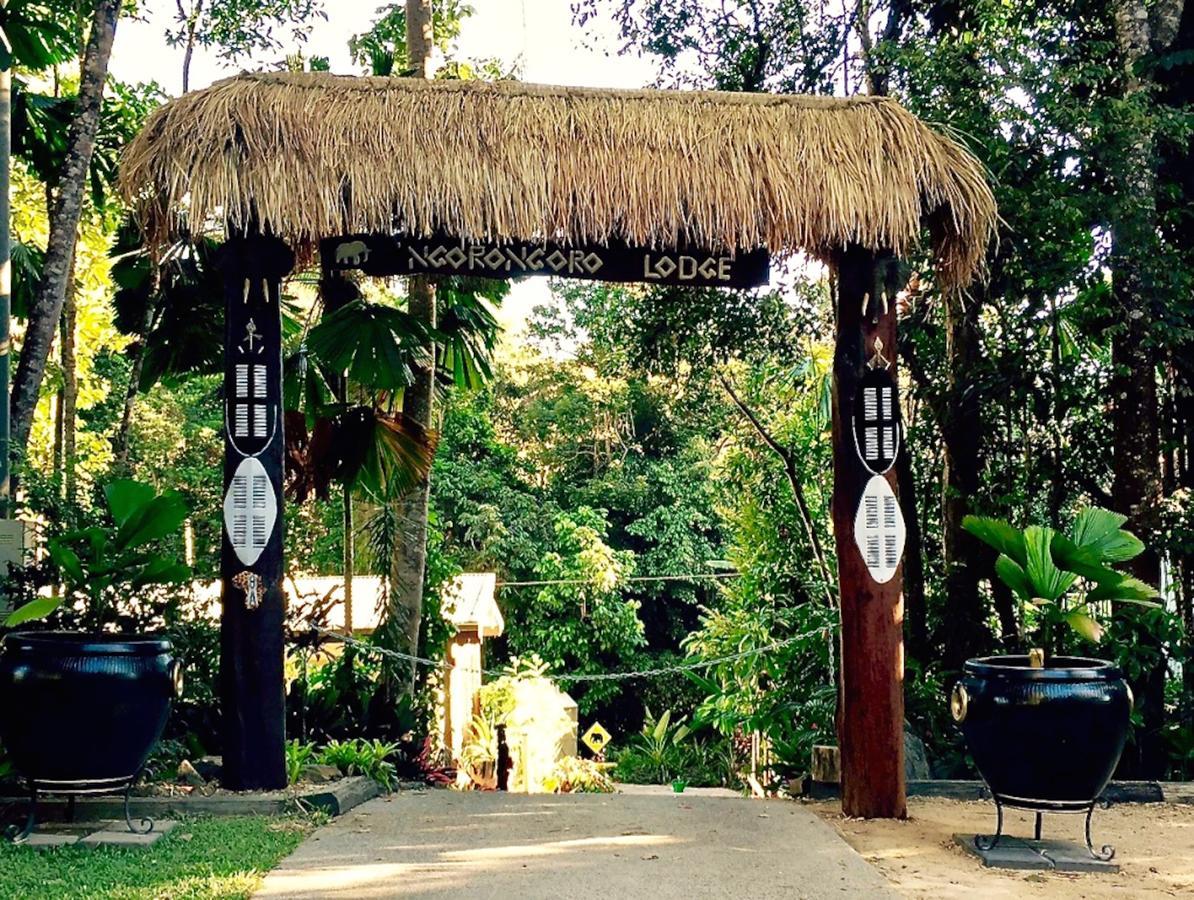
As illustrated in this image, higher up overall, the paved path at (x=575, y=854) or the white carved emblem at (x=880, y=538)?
the white carved emblem at (x=880, y=538)

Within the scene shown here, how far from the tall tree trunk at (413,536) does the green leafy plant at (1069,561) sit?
460 cm

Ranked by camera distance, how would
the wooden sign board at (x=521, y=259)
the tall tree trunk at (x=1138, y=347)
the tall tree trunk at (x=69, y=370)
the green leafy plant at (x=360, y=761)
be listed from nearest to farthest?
the wooden sign board at (x=521, y=259), the green leafy plant at (x=360, y=761), the tall tree trunk at (x=1138, y=347), the tall tree trunk at (x=69, y=370)

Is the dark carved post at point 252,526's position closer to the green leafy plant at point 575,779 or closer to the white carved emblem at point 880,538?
the white carved emblem at point 880,538

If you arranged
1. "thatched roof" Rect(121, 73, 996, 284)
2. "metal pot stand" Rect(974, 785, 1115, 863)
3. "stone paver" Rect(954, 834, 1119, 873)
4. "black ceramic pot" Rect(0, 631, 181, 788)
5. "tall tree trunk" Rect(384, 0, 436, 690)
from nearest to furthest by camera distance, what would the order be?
"stone paver" Rect(954, 834, 1119, 873) < "metal pot stand" Rect(974, 785, 1115, 863) < "black ceramic pot" Rect(0, 631, 181, 788) < "thatched roof" Rect(121, 73, 996, 284) < "tall tree trunk" Rect(384, 0, 436, 690)

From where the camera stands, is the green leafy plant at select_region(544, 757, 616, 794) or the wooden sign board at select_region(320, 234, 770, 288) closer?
the wooden sign board at select_region(320, 234, 770, 288)

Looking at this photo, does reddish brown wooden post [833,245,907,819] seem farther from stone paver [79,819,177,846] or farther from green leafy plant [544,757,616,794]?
green leafy plant [544,757,616,794]

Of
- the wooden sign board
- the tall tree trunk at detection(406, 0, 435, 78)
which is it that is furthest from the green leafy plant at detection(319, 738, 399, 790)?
the tall tree trunk at detection(406, 0, 435, 78)

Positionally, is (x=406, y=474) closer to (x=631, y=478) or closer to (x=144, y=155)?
(x=144, y=155)

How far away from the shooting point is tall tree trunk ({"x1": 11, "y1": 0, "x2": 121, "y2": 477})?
25.0 ft

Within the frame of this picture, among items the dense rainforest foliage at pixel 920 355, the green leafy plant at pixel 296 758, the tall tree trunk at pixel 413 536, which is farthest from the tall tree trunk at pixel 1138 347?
the green leafy plant at pixel 296 758

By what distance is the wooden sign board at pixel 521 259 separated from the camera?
679cm

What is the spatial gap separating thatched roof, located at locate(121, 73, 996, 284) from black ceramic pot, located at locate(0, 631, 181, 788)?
2.17 metres

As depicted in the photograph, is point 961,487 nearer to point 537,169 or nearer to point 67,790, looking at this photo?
point 537,169

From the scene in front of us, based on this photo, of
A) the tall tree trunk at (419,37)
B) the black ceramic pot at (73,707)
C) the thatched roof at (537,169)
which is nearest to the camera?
the black ceramic pot at (73,707)
